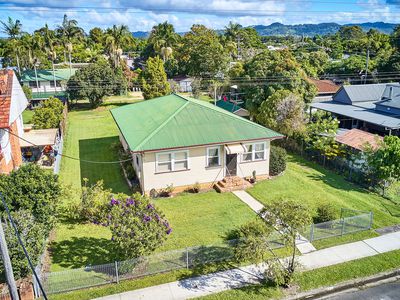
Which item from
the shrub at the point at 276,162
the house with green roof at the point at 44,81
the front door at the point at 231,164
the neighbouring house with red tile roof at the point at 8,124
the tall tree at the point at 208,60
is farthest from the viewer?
the tall tree at the point at 208,60

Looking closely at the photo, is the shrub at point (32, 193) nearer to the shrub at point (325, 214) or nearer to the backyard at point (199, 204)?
the backyard at point (199, 204)

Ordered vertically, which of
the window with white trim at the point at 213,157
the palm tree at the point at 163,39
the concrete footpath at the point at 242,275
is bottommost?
the concrete footpath at the point at 242,275

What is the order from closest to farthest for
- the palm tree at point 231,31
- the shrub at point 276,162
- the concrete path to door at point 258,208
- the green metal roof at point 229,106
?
the concrete path to door at point 258,208 < the shrub at point 276,162 < the green metal roof at point 229,106 < the palm tree at point 231,31

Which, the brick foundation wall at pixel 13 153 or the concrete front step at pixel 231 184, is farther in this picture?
the concrete front step at pixel 231 184

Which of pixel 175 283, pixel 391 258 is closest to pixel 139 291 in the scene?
pixel 175 283

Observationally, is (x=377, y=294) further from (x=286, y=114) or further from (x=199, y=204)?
(x=286, y=114)

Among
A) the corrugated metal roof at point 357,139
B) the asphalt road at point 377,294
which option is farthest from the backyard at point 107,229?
the corrugated metal roof at point 357,139
